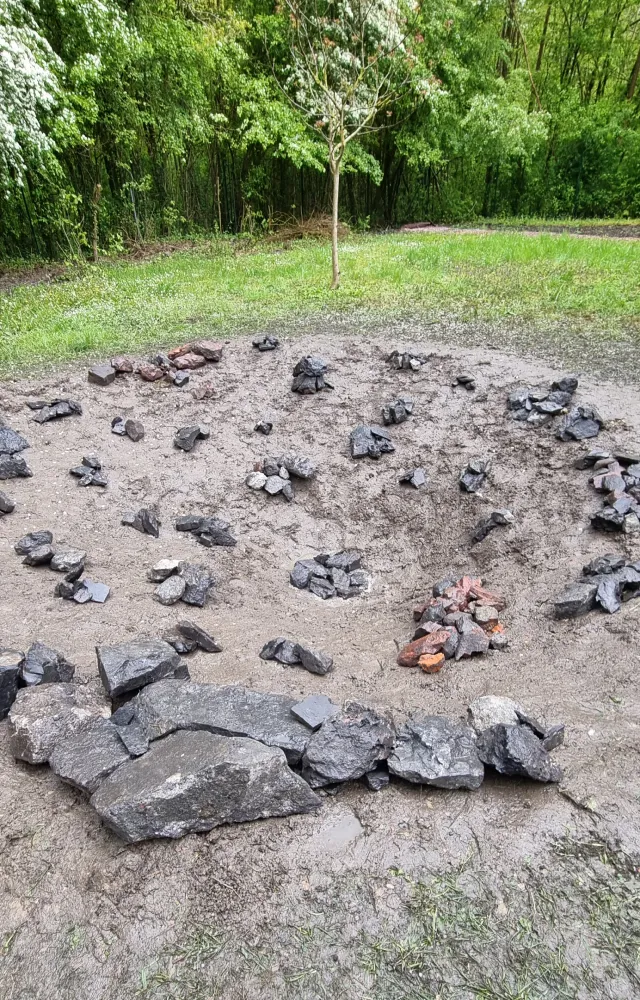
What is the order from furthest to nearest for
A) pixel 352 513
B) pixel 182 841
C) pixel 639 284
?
pixel 639 284 → pixel 352 513 → pixel 182 841

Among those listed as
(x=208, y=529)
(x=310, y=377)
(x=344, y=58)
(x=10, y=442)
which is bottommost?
(x=208, y=529)

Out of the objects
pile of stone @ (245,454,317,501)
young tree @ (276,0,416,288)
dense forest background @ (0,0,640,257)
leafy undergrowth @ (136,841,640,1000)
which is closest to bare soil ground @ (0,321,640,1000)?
leafy undergrowth @ (136,841,640,1000)

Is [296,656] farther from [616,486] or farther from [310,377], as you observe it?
[310,377]

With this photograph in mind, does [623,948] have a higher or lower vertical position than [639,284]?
lower

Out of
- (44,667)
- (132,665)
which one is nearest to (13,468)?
(44,667)

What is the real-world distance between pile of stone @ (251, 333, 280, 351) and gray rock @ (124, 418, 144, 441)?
194cm

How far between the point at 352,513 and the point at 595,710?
118 inches

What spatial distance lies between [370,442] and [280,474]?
0.96 meters

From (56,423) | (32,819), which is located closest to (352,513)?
(56,423)

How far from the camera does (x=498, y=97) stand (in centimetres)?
1833

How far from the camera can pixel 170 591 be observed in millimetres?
3891

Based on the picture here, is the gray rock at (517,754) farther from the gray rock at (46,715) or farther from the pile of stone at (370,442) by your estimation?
the pile of stone at (370,442)

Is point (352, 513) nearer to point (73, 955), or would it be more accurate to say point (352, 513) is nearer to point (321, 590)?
point (321, 590)

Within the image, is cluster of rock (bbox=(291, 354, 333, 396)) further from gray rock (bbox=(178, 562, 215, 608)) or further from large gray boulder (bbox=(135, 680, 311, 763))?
large gray boulder (bbox=(135, 680, 311, 763))
